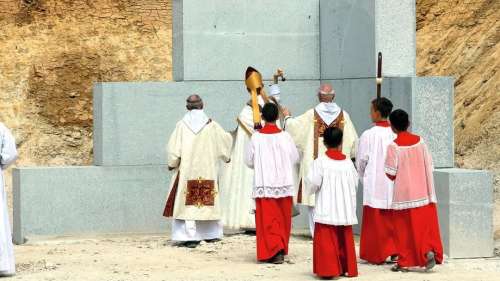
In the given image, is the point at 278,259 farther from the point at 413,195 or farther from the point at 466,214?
the point at 466,214

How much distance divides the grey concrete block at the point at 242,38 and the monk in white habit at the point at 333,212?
4.68m

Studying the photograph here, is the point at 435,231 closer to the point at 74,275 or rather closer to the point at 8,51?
the point at 74,275

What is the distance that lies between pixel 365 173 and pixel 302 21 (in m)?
4.14

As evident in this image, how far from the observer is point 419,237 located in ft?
39.4

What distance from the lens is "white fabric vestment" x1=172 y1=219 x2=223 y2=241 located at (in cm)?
1435

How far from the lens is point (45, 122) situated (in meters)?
28.9

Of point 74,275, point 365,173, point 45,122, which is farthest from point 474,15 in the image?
point 74,275

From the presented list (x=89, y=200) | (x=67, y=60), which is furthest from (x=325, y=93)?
(x=67, y=60)

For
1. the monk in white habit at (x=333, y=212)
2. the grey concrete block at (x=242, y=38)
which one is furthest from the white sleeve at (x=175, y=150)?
the monk in white habit at (x=333, y=212)

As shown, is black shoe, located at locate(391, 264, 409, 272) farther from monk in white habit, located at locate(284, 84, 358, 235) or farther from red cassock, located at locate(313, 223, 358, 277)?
monk in white habit, located at locate(284, 84, 358, 235)

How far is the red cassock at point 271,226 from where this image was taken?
12656 millimetres

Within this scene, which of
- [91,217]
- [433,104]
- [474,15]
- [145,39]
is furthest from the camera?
[145,39]

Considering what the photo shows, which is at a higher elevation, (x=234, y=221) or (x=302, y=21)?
(x=302, y=21)

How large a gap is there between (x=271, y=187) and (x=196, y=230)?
6.59 ft
